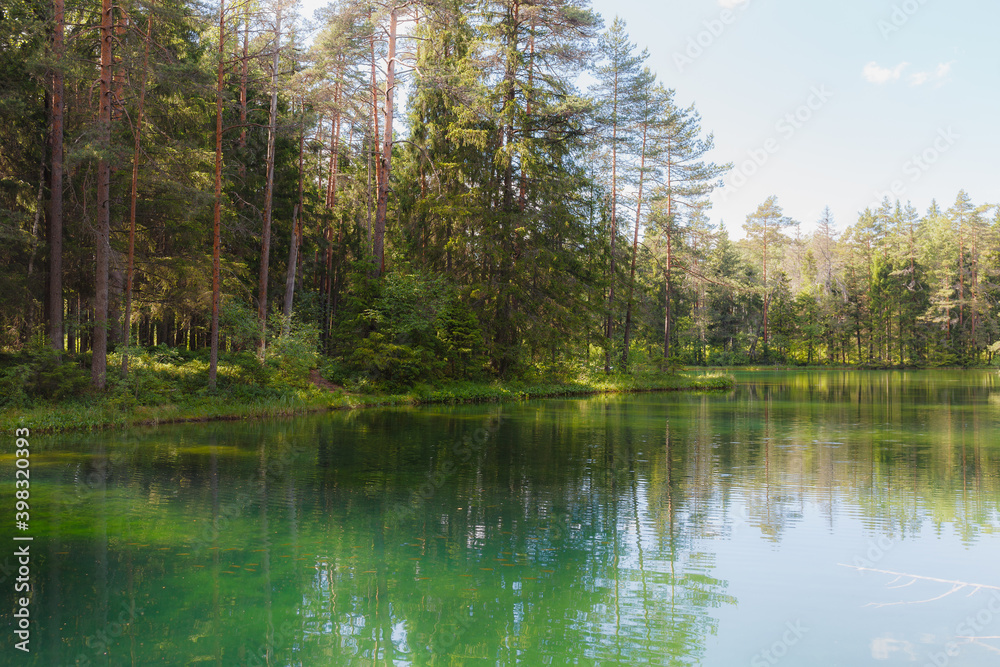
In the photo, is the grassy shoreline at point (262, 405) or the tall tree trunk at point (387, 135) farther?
the tall tree trunk at point (387, 135)

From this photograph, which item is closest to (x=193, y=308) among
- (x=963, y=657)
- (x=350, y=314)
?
(x=350, y=314)

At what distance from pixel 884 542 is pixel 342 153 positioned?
102ft

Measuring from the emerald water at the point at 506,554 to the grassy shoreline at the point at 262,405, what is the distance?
125 centimetres

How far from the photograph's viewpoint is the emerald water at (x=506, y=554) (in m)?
4.78

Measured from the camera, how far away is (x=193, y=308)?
72.4 ft

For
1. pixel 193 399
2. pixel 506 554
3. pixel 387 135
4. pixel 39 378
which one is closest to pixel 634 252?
pixel 387 135

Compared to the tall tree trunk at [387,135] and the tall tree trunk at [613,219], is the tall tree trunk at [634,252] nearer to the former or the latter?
the tall tree trunk at [613,219]

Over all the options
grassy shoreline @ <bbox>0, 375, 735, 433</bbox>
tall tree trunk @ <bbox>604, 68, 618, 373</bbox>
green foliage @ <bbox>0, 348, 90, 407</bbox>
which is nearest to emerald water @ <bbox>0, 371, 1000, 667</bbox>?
grassy shoreline @ <bbox>0, 375, 735, 433</bbox>

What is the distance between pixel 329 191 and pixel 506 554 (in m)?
29.0

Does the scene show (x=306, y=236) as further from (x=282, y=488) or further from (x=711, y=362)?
(x=711, y=362)

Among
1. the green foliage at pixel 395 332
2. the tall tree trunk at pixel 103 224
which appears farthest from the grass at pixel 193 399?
the green foliage at pixel 395 332

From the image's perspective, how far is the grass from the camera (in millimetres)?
14625

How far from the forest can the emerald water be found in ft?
24.0

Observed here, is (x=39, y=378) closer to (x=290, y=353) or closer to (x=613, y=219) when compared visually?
(x=290, y=353)
